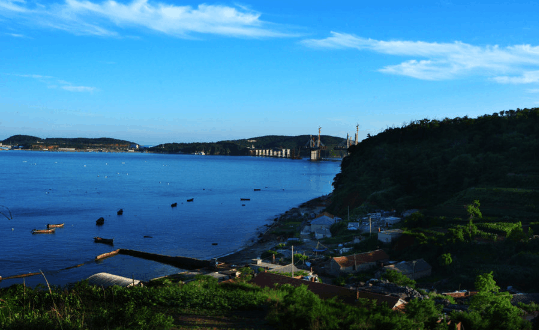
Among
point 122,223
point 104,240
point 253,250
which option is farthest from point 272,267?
point 122,223

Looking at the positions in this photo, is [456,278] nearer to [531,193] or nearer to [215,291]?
[215,291]

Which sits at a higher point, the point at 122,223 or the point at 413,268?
the point at 413,268

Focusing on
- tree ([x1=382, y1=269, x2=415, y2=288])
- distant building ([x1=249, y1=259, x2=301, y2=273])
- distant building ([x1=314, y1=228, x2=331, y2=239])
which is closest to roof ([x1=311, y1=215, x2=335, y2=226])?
distant building ([x1=314, y1=228, x2=331, y2=239])

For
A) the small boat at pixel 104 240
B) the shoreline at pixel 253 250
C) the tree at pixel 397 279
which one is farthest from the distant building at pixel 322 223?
the small boat at pixel 104 240

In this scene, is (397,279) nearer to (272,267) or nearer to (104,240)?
(272,267)

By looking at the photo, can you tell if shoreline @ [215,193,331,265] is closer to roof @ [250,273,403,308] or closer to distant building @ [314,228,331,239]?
distant building @ [314,228,331,239]

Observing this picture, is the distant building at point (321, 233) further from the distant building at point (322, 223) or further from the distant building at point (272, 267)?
the distant building at point (272, 267)
